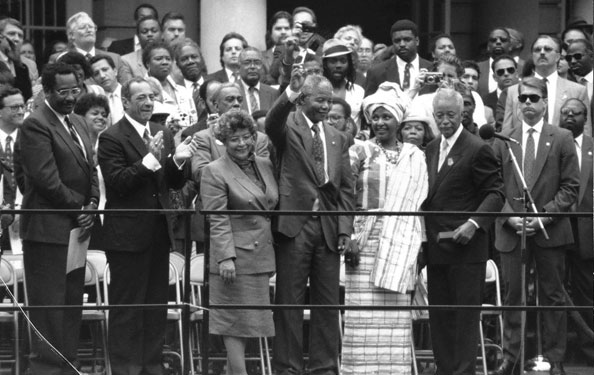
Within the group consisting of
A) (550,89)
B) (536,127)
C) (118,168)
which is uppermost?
(550,89)

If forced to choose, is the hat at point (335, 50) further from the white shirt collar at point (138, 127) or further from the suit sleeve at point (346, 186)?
the white shirt collar at point (138, 127)

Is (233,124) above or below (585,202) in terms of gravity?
above

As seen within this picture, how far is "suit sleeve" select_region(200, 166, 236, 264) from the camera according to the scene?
1076 cm

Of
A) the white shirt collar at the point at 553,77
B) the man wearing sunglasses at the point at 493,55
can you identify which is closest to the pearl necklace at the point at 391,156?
the white shirt collar at the point at 553,77

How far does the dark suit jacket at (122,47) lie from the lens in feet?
53.5

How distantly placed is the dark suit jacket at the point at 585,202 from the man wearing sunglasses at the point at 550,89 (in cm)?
61

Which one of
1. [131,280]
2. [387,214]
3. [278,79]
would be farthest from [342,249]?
[278,79]

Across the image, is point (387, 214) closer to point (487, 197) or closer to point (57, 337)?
point (487, 197)

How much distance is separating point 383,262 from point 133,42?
231 inches

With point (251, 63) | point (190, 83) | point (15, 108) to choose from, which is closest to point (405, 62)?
point (251, 63)

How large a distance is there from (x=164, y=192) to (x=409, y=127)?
2.10 meters

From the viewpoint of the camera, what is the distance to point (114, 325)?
10.8 m

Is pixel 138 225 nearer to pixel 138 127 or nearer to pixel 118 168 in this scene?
pixel 118 168

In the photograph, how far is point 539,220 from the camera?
11547mm
